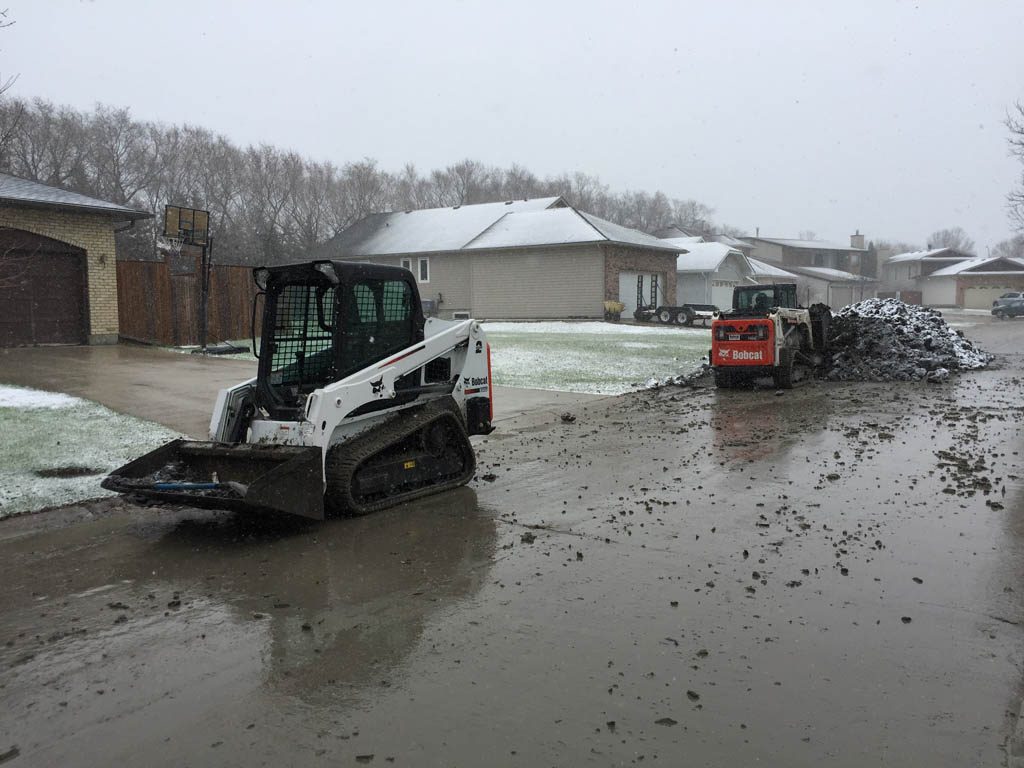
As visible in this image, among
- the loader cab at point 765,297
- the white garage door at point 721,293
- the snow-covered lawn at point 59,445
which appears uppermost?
the white garage door at point 721,293

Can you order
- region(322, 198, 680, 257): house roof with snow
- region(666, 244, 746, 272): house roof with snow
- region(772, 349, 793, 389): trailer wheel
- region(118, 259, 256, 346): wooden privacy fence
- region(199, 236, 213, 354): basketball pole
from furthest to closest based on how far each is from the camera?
region(666, 244, 746, 272): house roof with snow < region(322, 198, 680, 257): house roof with snow < region(118, 259, 256, 346): wooden privacy fence < region(199, 236, 213, 354): basketball pole < region(772, 349, 793, 389): trailer wheel

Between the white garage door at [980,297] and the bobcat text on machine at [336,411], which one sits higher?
the white garage door at [980,297]

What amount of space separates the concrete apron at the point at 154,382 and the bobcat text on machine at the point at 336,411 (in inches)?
133

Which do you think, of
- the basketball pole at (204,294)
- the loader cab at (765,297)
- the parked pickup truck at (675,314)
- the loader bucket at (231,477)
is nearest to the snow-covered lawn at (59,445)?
the loader bucket at (231,477)

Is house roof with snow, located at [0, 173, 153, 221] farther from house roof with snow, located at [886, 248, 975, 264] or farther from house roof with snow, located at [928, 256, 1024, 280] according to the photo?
house roof with snow, located at [886, 248, 975, 264]

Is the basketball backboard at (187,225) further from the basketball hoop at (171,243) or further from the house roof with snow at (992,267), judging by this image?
the house roof with snow at (992,267)

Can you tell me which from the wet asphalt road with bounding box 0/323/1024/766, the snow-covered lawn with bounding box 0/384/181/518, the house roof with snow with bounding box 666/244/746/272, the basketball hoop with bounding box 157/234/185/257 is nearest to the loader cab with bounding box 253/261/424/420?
the wet asphalt road with bounding box 0/323/1024/766

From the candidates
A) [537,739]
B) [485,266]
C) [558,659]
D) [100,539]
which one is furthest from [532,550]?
[485,266]

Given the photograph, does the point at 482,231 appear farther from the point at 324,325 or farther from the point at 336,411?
the point at 336,411

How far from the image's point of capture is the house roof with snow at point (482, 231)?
41219mm

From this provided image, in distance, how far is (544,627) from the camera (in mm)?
4785

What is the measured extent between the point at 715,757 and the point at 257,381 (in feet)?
17.6

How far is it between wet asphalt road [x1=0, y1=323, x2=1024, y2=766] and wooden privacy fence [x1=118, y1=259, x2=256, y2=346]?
599 inches

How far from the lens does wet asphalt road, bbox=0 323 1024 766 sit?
11.9 feet
